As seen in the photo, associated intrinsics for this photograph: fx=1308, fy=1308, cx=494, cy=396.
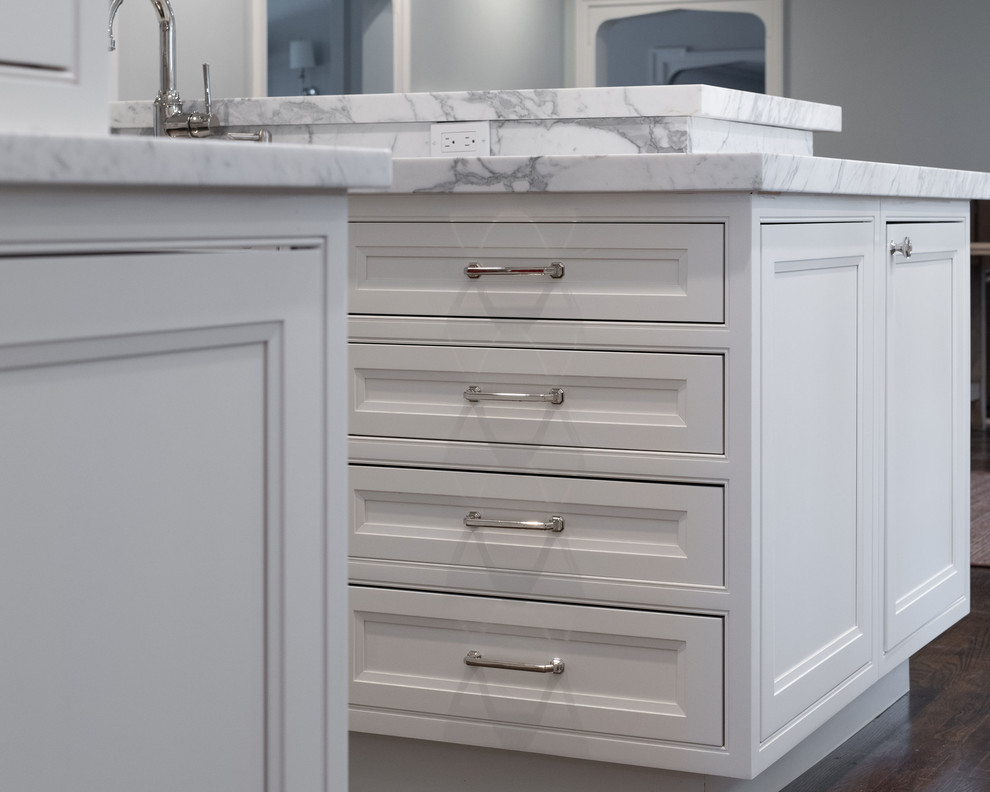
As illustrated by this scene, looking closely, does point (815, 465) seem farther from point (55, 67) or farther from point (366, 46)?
point (366, 46)

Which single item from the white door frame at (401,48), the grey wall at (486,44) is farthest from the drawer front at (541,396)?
the grey wall at (486,44)

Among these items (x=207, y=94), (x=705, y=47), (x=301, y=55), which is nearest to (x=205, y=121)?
(x=207, y=94)

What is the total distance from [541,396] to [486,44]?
7.49 ft

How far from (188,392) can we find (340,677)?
0.20 m

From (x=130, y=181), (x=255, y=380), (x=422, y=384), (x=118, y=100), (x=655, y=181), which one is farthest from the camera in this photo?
(x=118, y=100)

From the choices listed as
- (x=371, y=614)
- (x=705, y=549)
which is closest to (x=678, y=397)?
(x=705, y=549)

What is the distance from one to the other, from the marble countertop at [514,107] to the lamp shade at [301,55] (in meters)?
0.58

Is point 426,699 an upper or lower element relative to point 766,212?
lower

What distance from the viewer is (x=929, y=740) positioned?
1.83 m

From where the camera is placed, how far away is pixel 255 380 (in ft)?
2.16

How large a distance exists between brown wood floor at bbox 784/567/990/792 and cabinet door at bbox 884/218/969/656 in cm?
11

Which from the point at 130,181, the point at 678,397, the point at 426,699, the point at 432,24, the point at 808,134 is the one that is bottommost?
the point at 426,699

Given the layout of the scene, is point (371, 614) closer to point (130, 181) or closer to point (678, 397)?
point (678, 397)

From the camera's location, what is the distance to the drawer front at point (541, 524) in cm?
143
